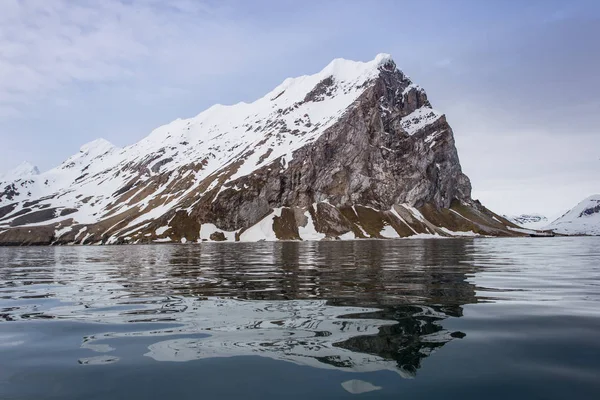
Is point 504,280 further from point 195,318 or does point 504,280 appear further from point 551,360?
point 195,318

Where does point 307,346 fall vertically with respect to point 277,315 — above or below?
above

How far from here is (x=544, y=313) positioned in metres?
14.8

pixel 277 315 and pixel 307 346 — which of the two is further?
pixel 277 315

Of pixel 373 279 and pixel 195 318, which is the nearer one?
pixel 195 318

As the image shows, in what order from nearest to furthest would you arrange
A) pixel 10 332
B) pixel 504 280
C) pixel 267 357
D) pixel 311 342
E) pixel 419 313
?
1. pixel 267 357
2. pixel 311 342
3. pixel 10 332
4. pixel 419 313
5. pixel 504 280

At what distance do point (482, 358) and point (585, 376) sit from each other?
1916 millimetres

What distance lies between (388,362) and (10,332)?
457 inches

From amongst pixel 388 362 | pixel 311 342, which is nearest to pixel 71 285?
pixel 311 342

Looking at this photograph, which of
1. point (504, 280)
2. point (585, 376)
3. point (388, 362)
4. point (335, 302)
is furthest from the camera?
point (504, 280)

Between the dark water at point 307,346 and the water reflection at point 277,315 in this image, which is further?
the water reflection at point 277,315

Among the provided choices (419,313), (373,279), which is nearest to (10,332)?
(419,313)

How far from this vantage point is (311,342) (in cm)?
1088

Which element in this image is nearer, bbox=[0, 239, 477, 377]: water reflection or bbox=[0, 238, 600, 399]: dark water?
bbox=[0, 238, 600, 399]: dark water

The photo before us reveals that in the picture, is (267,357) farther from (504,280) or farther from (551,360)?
(504,280)
